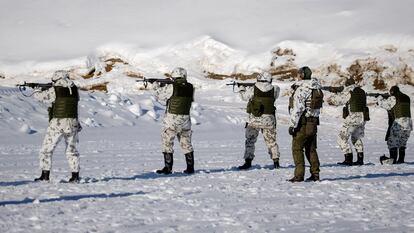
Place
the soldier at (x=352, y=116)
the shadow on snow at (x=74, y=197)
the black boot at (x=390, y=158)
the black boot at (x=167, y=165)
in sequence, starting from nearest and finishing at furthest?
the shadow on snow at (x=74, y=197) → the black boot at (x=167, y=165) → the soldier at (x=352, y=116) → the black boot at (x=390, y=158)

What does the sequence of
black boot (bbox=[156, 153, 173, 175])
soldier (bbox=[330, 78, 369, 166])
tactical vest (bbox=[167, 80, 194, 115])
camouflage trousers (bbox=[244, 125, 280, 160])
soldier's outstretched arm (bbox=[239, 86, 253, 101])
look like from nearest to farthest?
black boot (bbox=[156, 153, 173, 175]) → tactical vest (bbox=[167, 80, 194, 115]) → camouflage trousers (bbox=[244, 125, 280, 160]) → soldier's outstretched arm (bbox=[239, 86, 253, 101]) → soldier (bbox=[330, 78, 369, 166])

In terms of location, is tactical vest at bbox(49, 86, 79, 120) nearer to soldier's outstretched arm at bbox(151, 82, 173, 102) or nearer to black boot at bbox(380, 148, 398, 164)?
soldier's outstretched arm at bbox(151, 82, 173, 102)

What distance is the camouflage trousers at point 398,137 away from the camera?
12116 mm

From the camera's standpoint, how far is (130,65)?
83.4 m

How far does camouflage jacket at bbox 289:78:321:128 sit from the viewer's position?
26.9ft

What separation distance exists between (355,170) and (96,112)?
1640 cm

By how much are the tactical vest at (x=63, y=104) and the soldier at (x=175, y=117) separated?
183cm

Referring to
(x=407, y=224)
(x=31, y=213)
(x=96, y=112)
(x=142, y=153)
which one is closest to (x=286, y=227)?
(x=407, y=224)

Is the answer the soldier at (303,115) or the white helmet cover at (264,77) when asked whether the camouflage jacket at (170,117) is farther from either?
the soldier at (303,115)

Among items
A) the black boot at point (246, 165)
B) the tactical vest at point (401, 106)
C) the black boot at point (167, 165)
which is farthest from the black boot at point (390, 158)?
the black boot at point (167, 165)

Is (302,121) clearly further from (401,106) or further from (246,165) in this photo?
(401,106)

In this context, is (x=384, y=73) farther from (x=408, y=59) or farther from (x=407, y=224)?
(x=407, y=224)

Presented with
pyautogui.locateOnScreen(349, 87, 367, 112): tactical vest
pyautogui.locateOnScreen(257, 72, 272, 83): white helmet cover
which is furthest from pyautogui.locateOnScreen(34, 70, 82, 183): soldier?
pyautogui.locateOnScreen(349, 87, 367, 112): tactical vest

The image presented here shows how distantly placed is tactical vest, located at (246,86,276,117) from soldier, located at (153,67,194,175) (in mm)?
1484
